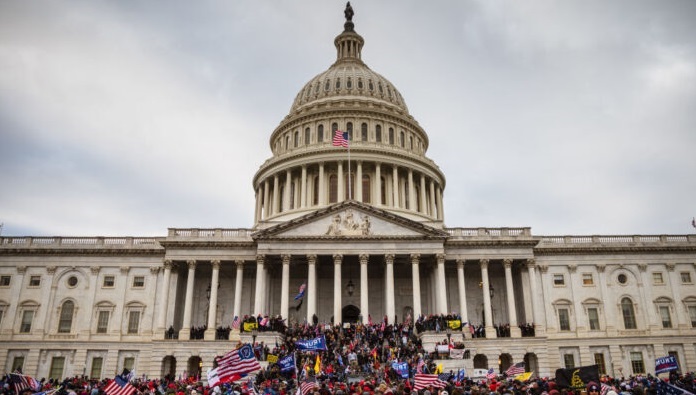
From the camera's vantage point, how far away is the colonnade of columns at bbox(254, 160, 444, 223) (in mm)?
63625

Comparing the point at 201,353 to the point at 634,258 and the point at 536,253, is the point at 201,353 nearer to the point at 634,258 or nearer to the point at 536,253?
the point at 536,253

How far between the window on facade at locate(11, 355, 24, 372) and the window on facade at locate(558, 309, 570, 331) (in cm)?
5001

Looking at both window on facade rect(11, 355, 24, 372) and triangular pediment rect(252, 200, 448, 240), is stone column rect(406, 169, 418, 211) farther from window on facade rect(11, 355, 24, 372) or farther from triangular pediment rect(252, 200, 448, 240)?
window on facade rect(11, 355, 24, 372)

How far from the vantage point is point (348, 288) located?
169 ft

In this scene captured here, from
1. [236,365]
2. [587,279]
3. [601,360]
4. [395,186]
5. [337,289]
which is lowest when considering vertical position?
[236,365]

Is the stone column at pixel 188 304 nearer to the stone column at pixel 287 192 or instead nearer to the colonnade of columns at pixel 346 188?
the colonnade of columns at pixel 346 188

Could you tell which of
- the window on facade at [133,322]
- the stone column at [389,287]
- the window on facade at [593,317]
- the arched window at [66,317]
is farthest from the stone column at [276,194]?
the window on facade at [593,317]

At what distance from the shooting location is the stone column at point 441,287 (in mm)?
47050

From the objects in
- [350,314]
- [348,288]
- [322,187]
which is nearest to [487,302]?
[348,288]

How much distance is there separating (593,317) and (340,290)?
24880 mm

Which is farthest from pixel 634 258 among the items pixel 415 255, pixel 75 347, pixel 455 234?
pixel 75 347

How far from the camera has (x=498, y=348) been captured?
150ft

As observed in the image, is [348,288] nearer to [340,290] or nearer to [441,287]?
[340,290]

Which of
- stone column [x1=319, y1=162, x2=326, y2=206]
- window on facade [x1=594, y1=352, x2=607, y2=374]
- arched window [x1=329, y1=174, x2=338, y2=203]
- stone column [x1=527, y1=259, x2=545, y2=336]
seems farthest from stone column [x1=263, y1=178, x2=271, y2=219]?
window on facade [x1=594, y1=352, x2=607, y2=374]
